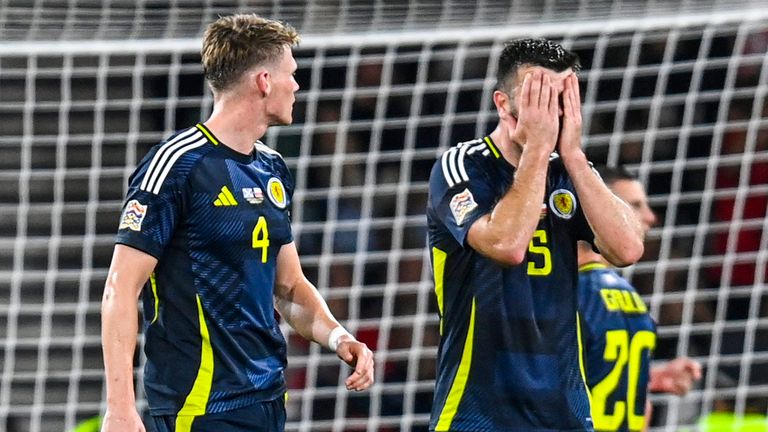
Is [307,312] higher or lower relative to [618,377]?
higher

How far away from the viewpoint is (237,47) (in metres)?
3.16

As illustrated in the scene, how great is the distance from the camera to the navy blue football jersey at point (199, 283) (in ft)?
9.90

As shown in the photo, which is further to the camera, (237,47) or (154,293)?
(237,47)

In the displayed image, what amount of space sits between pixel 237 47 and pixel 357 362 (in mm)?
821

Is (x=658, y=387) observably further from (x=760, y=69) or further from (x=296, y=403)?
(x=760, y=69)

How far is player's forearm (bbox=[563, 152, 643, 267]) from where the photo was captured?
3094mm

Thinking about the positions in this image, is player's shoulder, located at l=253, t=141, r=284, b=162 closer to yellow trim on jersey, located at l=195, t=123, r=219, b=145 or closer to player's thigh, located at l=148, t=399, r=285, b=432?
yellow trim on jersey, located at l=195, t=123, r=219, b=145

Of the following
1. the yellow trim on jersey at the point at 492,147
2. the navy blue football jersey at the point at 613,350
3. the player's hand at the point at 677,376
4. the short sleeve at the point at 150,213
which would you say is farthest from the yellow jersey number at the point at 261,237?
the player's hand at the point at 677,376

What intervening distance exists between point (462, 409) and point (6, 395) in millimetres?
3232

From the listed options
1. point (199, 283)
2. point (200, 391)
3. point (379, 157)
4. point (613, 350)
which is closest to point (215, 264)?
A: point (199, 283)

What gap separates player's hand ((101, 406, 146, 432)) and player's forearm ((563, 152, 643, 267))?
3.81 ft

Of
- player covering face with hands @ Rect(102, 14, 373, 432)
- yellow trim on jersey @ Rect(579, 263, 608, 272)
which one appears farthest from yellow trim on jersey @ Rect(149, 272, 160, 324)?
yellow trim on jersey @ Rect(579, 263, 608, 272)

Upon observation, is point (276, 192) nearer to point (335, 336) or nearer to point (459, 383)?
point (335, 336)

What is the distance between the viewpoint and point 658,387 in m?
4.52
